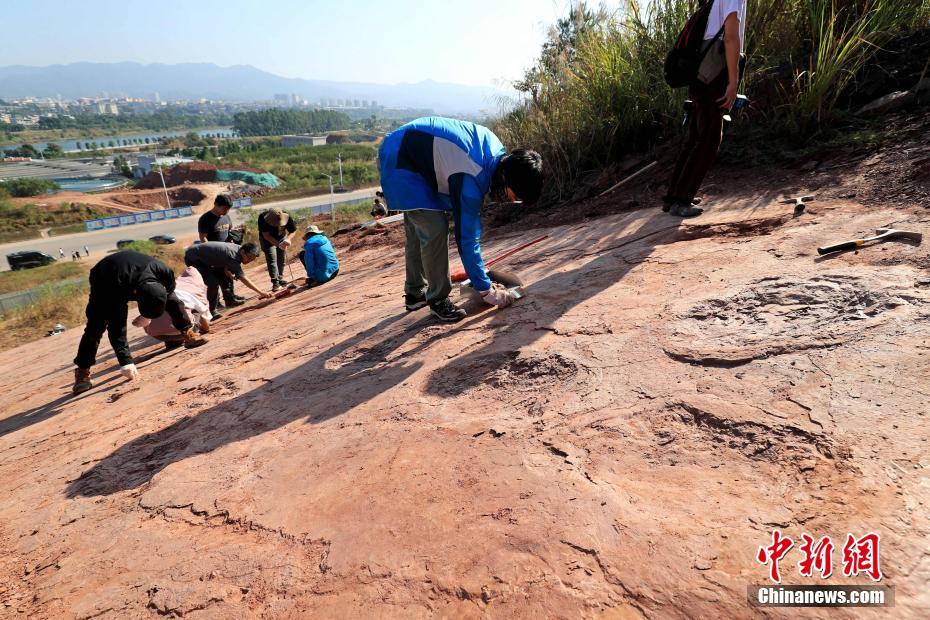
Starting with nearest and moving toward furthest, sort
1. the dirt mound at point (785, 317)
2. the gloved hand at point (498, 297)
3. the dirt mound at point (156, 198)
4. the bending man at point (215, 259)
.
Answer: the dirt mound at point (785, 317) < the gloved hand at point (498, 297) < the bending man at point (215, 259) < the dirt mound at point (156, 198)

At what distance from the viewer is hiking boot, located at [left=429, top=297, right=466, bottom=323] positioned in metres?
2.88

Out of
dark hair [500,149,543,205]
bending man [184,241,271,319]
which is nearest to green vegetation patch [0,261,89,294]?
bending man [184,241,271,319]

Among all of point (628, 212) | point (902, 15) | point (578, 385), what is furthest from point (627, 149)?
point (578, 385)

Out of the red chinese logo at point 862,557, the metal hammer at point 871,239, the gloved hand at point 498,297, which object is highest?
the metal hammer at point 871,239

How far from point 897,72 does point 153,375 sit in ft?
20.0

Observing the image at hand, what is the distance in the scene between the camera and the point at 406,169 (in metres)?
2.69

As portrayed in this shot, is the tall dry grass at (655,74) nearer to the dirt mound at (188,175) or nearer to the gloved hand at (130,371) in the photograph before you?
the gloved hand at (130,371)

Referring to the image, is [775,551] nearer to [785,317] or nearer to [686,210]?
[785,317]

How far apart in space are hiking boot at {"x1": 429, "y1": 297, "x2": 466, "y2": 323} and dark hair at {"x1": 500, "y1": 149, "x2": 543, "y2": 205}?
0.77 meters

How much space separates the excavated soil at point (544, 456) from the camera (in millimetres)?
1222

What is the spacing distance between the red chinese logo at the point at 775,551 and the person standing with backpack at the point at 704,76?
104 inches

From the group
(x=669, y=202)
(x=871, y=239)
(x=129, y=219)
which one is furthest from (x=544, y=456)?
(x=129, y=219)

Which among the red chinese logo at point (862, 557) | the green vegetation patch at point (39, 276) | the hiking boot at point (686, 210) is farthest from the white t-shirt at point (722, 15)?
the green vegetation patch at point (39, 276)

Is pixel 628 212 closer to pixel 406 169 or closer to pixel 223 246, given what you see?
pixel 406 169
